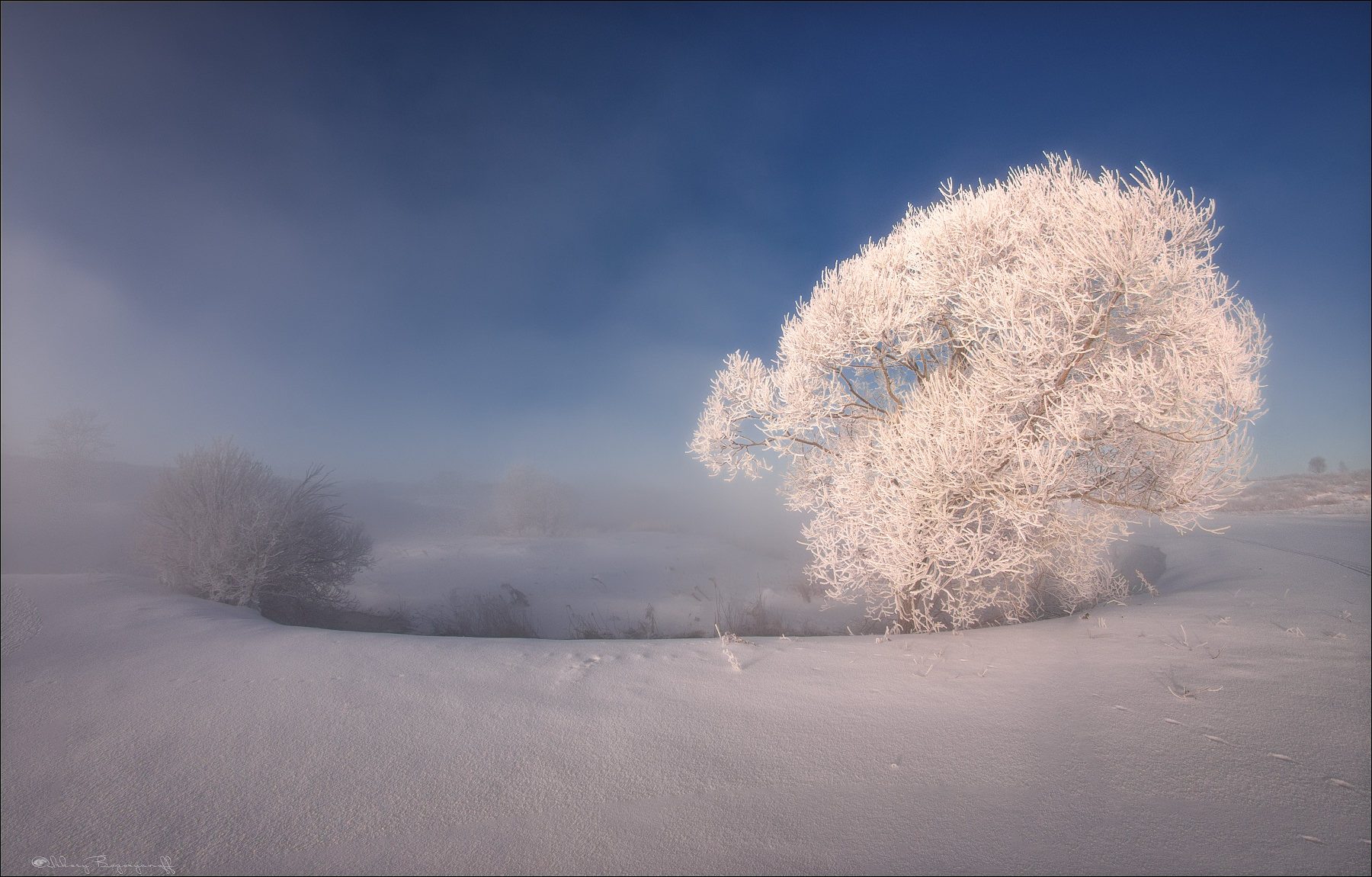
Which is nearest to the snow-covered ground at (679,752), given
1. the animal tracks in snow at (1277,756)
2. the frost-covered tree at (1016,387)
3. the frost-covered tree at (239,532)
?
the animal tracks in snow at (1277,756)

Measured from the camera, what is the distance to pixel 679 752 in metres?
2.88

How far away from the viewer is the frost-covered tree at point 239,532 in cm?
733

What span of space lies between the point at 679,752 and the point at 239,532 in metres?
8.01

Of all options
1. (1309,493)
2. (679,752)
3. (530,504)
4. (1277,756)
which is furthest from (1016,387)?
(530,504)

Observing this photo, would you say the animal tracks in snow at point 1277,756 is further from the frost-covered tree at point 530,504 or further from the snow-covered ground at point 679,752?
the frost-covered tree at point 530,504

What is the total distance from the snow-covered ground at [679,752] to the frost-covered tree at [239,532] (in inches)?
94.1

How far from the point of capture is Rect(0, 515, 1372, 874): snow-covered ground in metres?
2.08

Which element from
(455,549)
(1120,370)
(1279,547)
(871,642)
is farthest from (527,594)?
(1279,547)

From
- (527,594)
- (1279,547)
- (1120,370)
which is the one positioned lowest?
(527,594)

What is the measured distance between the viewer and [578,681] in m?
4.02

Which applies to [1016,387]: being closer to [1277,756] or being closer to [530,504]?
[1277,756]

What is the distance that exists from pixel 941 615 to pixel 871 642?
2390 millimetres

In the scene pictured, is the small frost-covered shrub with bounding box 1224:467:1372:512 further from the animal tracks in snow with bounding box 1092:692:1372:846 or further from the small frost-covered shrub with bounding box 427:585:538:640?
the small frost-covered shrub with bounding box 427:585:538:640

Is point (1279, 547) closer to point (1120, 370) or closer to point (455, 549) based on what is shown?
point (1120, 370)
